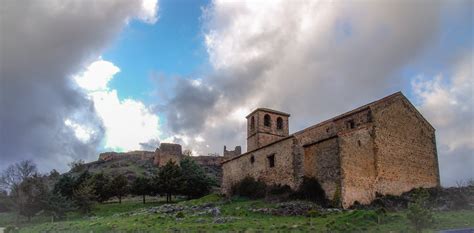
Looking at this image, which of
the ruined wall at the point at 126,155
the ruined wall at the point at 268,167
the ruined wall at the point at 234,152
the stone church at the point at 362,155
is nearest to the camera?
the stone church at the point at 362,155

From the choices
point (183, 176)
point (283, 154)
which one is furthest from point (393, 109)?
point (183, 176)

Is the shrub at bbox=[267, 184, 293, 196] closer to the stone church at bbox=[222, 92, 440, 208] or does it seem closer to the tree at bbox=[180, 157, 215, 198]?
the stone church at bbox=[222, 92, 440, 208]

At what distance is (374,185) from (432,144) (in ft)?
32.5

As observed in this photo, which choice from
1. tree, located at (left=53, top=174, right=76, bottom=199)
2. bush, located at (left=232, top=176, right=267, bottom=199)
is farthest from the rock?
tree, located at (left=53, top=174, right=76, bottom=199)

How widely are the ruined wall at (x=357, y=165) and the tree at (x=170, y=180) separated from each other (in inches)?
1086

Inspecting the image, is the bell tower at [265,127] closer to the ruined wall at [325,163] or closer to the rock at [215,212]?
the ruined wall at [325,163]

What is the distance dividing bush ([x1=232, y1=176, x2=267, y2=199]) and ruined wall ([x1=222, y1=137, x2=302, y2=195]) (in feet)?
1.66

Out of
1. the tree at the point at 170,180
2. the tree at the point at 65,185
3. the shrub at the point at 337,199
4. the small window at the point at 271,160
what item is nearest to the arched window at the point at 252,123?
the small window at the point at 271,160

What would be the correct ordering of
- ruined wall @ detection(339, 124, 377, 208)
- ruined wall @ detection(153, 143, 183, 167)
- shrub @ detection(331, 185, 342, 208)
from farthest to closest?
1. ruined wall @ detection(153, 143, 183, 167)
2. ruined wall @ detection(339, 124, 377, 208)
3. shrub @ detection(331, 185, 342, 208)

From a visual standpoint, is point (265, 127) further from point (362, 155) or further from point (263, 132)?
point (362, 155)

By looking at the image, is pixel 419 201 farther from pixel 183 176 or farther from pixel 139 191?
pixel 139 191

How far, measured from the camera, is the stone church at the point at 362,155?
33312 mm

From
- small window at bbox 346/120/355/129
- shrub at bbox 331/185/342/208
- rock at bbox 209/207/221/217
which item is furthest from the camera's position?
small window at bbox 346/120/355/129

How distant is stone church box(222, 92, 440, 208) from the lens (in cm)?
3331
